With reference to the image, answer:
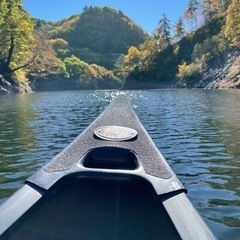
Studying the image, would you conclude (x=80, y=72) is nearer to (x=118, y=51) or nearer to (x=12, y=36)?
(x=118, y=51)

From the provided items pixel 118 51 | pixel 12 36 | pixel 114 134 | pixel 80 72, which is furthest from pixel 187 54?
pixel 114 134

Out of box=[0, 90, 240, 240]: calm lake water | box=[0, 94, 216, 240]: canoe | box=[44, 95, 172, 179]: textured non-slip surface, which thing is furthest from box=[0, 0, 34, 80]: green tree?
box=[0, 94, 216, 240]: canoe

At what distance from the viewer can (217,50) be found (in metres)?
75.2

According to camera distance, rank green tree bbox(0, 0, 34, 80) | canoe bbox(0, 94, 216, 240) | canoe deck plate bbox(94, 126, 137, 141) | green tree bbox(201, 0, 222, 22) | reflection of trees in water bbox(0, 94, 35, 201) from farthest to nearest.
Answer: green tree bbox(201, 0, 222, 22) → green tree bbox(0, 0, 34, 80) → reflection of trees in water bbox(0, 94, 35, 201) → canoe deck plate bbox(94, 126, 137, 141) → canoe bbox(0, 94, 216, 240)

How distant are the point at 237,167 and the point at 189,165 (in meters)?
0.91

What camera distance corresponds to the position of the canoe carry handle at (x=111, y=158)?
4.23m

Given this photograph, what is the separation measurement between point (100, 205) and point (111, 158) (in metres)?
0.94

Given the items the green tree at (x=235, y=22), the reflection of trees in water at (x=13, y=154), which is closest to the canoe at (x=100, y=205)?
the reflection of trees in water at (x=13, y=154)

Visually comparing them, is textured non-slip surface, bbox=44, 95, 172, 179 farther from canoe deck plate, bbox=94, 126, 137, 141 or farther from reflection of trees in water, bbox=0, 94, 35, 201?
reflection of trees in water, bbox=0, 94, 35, 201

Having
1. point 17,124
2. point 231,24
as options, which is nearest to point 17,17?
point 231,24

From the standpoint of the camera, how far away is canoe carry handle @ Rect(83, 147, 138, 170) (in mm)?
4227

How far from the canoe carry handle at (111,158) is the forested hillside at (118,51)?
45221mm

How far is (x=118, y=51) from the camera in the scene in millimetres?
172375

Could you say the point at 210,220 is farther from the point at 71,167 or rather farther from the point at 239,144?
the point at 239,144
